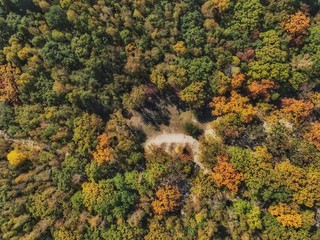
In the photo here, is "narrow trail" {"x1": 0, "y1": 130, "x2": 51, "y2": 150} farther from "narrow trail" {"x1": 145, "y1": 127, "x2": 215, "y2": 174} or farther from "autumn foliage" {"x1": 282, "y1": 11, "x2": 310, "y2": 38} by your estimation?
"autumn foliage" {"x1": 282, "y1": 11, "x2": 310, "y2": 38}

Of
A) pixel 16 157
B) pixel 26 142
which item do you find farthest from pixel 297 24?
pixel 16 157

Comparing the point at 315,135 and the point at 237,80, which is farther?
the point at 315,135

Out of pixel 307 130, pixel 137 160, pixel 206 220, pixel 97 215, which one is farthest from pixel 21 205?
pixel 307 130

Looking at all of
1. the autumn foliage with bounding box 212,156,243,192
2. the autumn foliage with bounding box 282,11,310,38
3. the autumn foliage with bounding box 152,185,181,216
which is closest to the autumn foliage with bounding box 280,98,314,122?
the autumn foliage with bounding box 282,11,310,38

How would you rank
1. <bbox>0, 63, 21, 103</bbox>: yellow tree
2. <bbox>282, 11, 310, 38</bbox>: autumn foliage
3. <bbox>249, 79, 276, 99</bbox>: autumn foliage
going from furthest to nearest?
<bbox>0, 63, 21, 103</bbox>: yellow tree
<bbox>282, 11, 310, 38</bbox>: autumn foliage
<bbox>249, 79, 276, 99</bbox>: autumn foliage

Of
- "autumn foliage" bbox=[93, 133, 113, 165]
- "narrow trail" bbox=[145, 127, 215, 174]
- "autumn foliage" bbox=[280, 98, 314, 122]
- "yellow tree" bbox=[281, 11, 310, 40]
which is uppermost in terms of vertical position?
"yellow tree" bbox=[281, 11, 310, 40]

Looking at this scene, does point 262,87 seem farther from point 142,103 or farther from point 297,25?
point 142,103

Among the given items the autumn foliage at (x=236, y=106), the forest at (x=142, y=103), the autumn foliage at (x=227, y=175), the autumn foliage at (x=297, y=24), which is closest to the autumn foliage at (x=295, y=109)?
the forest at (x=142, y=103)
